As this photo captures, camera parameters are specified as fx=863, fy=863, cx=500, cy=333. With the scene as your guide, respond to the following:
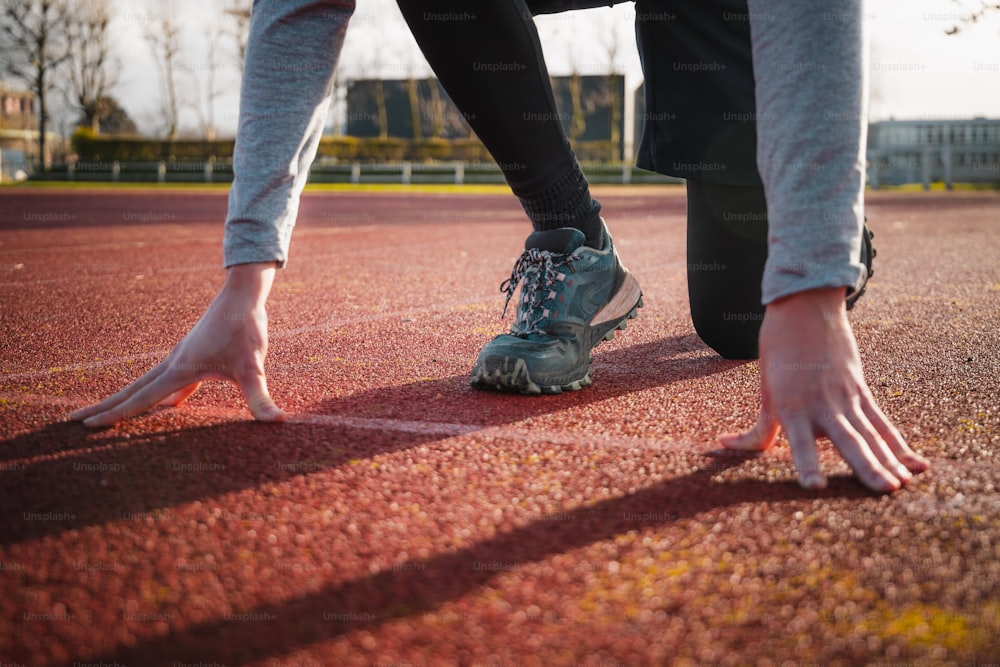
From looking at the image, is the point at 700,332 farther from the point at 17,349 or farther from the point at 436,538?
the point at 17,349

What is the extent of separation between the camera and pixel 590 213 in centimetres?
238

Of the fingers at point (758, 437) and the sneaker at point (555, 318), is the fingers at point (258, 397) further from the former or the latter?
the fingers at point (758, 437)

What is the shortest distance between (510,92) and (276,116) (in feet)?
2.31

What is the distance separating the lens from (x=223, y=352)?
1.69 metres

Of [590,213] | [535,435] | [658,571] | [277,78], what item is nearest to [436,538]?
[658,571]

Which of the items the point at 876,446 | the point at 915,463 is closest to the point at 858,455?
the point at 876,446

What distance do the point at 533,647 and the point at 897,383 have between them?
1.65m

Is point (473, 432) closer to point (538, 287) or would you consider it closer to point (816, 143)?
point (538, 287)

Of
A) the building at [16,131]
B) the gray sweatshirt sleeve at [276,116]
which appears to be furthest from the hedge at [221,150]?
the gray sweatshirt sleeve at [276,116]

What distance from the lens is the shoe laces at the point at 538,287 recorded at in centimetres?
221

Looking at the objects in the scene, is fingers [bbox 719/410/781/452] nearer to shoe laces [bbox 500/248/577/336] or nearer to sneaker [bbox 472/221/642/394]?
sneaker [bbox 472/221/642/394]

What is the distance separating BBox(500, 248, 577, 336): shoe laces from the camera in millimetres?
2209

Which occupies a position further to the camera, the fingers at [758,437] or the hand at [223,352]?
the hand at [223,352]

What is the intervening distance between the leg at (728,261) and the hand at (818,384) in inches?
46.5
